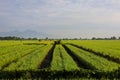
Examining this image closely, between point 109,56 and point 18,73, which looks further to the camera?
point 109,56

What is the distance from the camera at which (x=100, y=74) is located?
73.8 ft

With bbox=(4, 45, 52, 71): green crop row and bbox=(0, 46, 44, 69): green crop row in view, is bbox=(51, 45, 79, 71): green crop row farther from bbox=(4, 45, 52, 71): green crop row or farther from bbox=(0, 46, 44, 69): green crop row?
bbox=(0, 46, 44, 69): green crop row

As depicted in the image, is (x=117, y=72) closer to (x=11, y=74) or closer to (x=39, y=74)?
(x=39, y=74)

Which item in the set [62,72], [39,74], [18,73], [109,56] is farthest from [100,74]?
[109,56]

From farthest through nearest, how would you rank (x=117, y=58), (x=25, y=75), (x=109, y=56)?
(x=109, y=56) → (x=117, y=58) → (x=25, y=75)

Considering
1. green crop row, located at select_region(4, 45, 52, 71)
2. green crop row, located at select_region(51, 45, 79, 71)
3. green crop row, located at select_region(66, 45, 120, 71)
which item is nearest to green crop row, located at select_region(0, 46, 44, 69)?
green crop row, located at select_region(4, 45, 52, 71)

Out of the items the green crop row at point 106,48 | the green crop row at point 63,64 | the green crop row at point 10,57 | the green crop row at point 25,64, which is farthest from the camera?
the green crop row at point 106,48

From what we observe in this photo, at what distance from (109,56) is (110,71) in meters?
15.7

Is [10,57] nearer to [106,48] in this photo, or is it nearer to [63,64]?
[63,64]

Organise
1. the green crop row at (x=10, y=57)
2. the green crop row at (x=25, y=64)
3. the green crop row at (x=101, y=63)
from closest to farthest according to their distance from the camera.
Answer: the green crop row at (x=25, y=64) → the green crop row at (x=101, y=63) → the green crop row at (x=10, y=57)

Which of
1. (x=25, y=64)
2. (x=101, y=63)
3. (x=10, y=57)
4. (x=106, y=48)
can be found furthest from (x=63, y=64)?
(x=106, y=48)

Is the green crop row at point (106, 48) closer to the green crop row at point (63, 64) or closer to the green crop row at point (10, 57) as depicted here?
the green crop row at point (63, 64)

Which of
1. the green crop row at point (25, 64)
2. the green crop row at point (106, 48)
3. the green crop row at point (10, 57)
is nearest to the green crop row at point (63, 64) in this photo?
the green crop row at point (25, 64)

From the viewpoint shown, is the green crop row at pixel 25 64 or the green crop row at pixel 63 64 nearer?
the green crop row at pixel 63 64
